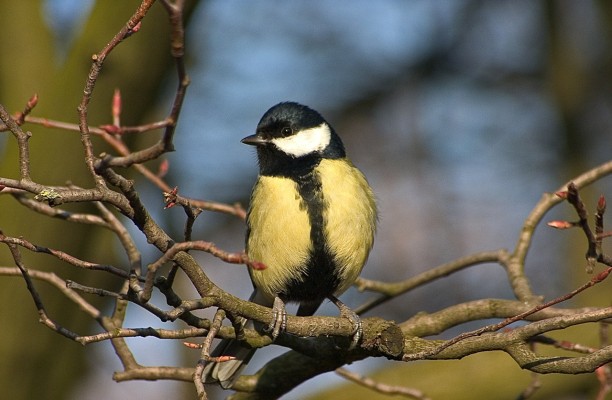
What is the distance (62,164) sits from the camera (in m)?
3.92

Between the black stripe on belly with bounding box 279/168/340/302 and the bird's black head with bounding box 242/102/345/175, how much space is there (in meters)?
0.13

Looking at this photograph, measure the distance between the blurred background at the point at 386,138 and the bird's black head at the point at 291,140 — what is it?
73 cm

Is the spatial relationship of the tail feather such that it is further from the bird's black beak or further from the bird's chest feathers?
the bird's black beak

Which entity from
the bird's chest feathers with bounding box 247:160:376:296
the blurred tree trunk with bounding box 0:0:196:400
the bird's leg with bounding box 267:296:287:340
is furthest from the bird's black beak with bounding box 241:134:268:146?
the bird's leg with bounding box 267:296:287:340

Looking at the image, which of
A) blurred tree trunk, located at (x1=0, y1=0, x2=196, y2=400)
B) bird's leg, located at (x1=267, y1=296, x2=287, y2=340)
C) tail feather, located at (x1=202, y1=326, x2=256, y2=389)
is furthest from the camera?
blurred tree trunk, located at (x1=0, y1=0, x2=196, y2=400)

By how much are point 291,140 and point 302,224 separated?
0.56m

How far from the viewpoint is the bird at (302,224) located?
325 centimetres

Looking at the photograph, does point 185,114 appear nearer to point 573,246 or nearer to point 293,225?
point 573,246

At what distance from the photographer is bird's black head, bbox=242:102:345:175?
11.6 ft

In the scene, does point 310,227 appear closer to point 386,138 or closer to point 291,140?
point 291,140

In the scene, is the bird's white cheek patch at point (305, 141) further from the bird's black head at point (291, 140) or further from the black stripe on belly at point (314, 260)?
the black stripe on belly at point (314, 260)

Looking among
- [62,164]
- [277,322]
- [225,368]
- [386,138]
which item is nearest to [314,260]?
[225,368]

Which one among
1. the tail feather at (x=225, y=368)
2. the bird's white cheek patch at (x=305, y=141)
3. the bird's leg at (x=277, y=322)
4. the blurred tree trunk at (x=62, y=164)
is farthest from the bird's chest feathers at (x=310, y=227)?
the blurred tree trunk at (x=62, y=164)

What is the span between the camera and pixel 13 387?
396 cm
